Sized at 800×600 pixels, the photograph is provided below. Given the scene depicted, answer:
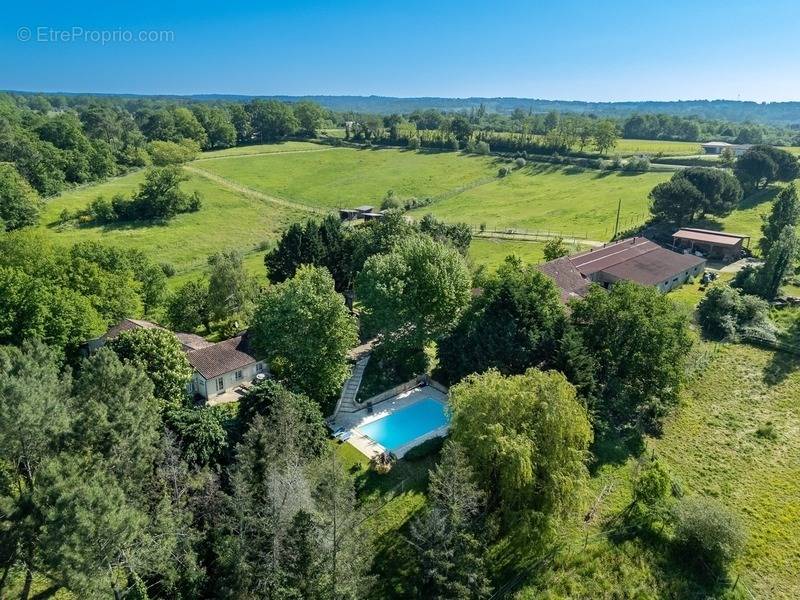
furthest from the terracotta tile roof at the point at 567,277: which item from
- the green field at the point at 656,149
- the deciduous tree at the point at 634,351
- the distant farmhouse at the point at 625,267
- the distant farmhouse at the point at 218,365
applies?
the green field at the point at 656,149

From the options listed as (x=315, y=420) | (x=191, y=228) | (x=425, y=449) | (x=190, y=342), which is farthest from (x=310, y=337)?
(x=191, y=228)

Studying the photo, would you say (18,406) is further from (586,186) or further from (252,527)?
(586,186)

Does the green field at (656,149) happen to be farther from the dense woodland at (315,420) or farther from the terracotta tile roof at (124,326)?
the terracotta tile roof at (124,326)

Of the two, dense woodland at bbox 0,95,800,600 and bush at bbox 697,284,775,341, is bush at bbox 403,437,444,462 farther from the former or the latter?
bush at bbox 697,284,775,341

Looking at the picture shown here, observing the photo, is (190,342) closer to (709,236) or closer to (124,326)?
(124,326)

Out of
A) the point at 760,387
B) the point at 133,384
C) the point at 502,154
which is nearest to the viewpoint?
the point at 133,384

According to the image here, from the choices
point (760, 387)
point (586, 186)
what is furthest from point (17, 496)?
point (586, 186)
